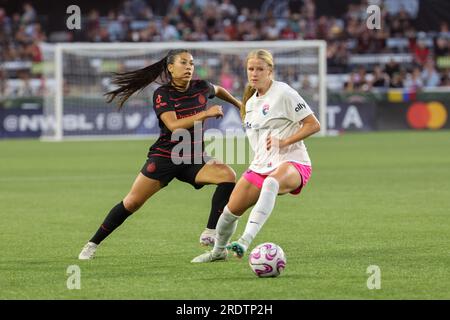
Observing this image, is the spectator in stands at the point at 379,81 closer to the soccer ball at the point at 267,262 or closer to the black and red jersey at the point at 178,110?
the black and red jersey at the point at 178,110

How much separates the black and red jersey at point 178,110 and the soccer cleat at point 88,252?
0.93 m

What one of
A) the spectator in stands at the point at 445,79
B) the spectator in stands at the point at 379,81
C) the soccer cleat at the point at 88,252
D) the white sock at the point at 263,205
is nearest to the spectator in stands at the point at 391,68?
the spectator in stands at the point at 379,81

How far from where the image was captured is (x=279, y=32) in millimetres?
33781

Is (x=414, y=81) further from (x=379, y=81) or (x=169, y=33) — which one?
(x=169, y=33)

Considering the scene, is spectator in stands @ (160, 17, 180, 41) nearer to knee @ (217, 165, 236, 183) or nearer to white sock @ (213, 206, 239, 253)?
knee @ (217, 165, 236, 183)

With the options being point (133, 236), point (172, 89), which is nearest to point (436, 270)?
point (172, 89)

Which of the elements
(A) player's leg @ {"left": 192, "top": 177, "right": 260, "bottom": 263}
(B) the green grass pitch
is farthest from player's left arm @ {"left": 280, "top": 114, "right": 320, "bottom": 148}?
(B) the green grass pitch

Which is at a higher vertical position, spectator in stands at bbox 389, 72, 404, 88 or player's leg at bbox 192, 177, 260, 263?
player's leg at bbox 192, 177, 260, 263

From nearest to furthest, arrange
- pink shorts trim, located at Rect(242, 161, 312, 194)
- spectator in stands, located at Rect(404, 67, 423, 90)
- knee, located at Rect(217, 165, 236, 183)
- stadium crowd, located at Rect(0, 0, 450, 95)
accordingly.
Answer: pink shorts trim, located at Rect(242, 161, 312, 194) → knee, located at Rect(217, 165, 236, 183) → spectator in stands, located at Rect(404, 67, 423, 90) → stadium crowd, located at Rect(0, 0, 450, 95)

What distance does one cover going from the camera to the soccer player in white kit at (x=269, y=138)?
8.16 m

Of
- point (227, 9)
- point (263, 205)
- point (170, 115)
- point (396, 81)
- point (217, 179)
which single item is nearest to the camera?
point (263, 205)

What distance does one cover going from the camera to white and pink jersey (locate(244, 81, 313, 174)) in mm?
8289

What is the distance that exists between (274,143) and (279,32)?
26.0 meters

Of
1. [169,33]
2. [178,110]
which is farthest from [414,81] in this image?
[178,110]
